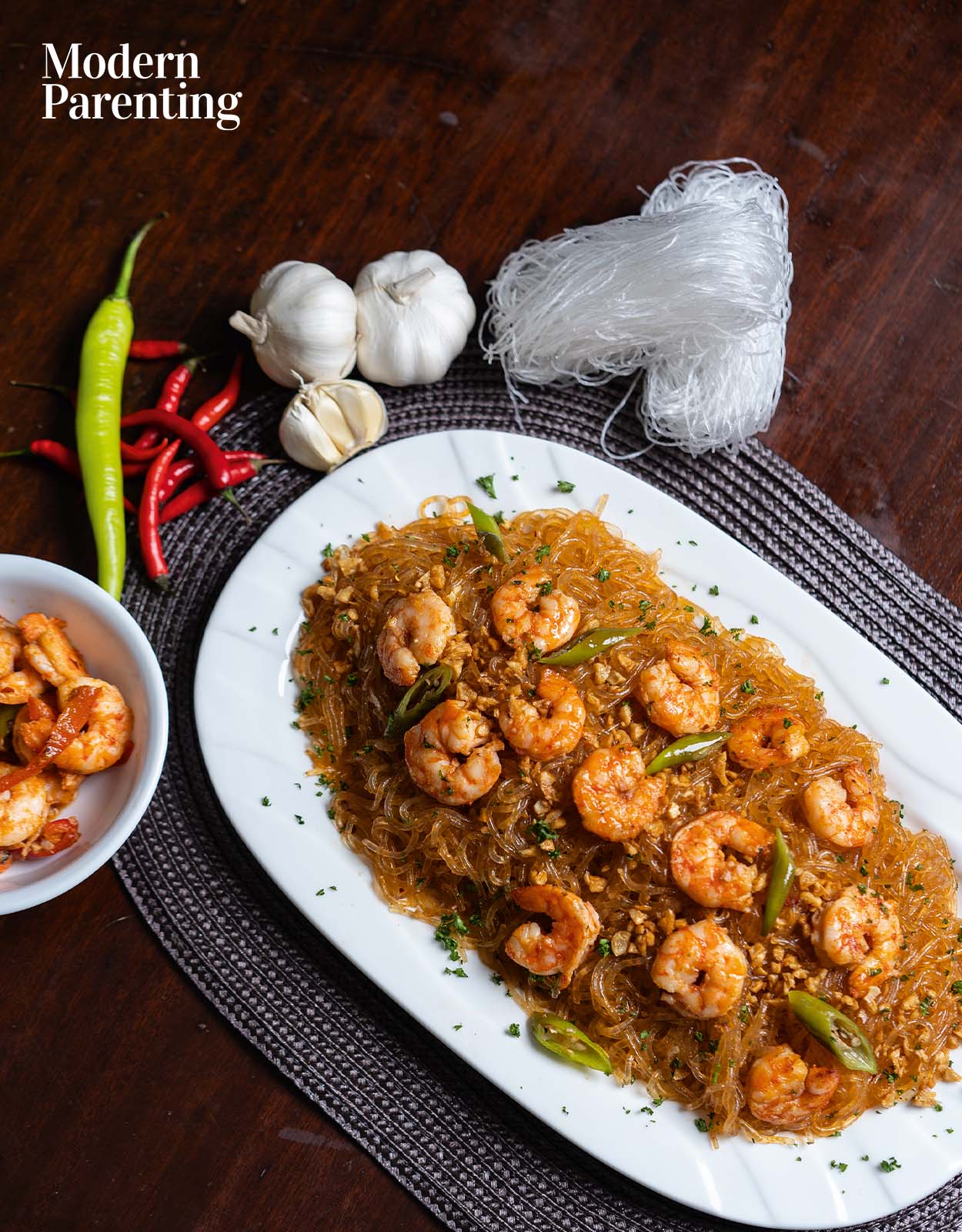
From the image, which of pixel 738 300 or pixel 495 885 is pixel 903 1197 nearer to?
pixel 495 885

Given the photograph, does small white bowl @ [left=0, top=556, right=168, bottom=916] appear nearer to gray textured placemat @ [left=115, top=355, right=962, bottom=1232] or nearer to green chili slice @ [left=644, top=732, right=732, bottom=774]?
gray textured placemat @ [left=115, top=355, right=962, bottom=1232]

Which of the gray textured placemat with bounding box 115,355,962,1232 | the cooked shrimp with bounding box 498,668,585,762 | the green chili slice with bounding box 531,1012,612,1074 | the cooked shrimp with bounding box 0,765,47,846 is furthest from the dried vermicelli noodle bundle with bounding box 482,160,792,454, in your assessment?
the cooked shrimp with bounding box 0,765,47,846

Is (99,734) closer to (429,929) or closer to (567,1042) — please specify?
(429,929)

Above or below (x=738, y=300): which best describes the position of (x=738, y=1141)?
below

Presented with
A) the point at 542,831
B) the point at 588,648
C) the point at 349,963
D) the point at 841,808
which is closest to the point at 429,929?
the point at 349,963

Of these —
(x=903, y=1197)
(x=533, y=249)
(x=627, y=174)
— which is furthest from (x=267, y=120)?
(x=903, y=1197)

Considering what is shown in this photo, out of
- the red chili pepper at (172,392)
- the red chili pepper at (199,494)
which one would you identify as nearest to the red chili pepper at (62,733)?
the red chili pepper at (199,494)
